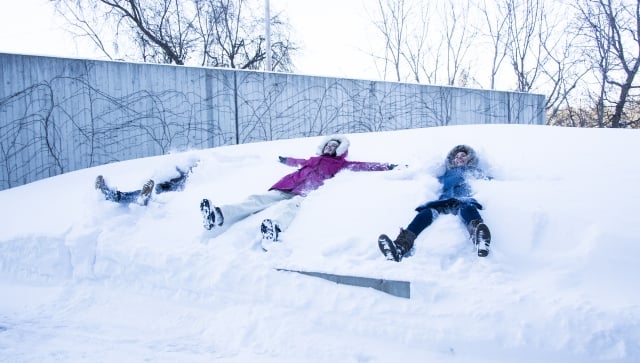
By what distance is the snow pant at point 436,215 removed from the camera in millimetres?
3416

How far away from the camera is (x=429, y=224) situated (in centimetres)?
351

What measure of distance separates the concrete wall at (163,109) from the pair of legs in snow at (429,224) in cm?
656

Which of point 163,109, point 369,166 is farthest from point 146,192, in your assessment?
point 163,109

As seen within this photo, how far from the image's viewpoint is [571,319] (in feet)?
8.14

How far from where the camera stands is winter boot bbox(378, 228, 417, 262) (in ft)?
10.5

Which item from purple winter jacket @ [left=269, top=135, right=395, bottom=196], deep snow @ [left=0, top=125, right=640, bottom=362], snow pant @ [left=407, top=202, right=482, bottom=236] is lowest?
deep snow @ [left=0, top=125, right=640, bottom=362]

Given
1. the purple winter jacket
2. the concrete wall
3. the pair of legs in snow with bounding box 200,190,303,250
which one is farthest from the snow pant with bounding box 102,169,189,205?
the concrete wall

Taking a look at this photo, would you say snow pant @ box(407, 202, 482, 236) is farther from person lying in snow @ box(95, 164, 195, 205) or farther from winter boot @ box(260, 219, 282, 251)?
person lying in snow @ box(95, 164, 195, 205)

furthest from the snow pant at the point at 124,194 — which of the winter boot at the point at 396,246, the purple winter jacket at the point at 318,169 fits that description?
the winter boot at the point at 396,246

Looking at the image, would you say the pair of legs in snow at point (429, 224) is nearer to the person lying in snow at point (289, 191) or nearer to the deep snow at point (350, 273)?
the deep snow at point (350, 273)

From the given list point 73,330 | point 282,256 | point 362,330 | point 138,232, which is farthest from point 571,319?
point 138,232

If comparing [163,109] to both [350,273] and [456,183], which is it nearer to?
[456,183]

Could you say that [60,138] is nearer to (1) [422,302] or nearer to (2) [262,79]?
(2) [262,79]

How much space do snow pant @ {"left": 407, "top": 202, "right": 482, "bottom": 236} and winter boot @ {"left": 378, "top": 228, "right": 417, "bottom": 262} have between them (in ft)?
0.51
